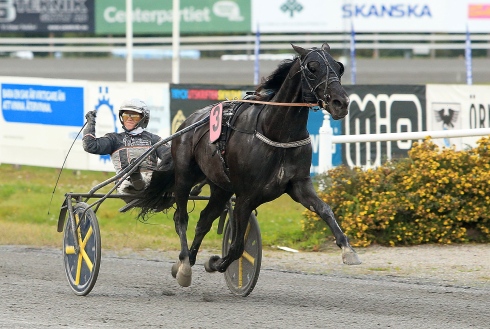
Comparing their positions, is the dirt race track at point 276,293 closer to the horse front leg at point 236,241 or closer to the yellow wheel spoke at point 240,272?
the yellow wheel spoke at point 240,272

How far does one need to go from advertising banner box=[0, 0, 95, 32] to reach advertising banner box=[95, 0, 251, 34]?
55 centimetres

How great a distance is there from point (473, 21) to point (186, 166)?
1587 centimetres

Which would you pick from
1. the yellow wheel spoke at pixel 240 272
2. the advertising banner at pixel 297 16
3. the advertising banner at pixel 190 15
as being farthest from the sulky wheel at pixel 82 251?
the advertising banner at pixel 190 15

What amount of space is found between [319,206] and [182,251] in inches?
58.1

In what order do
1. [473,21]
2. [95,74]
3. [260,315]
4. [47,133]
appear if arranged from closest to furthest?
[260,315]
[47,133]
[473,21]
[95,74]

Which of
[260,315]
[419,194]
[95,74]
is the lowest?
[260,315]

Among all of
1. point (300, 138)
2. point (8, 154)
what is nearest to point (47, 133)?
point (8, 154)

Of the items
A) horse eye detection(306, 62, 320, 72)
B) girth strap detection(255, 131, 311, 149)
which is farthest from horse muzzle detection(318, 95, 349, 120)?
girth strap detection(255, 131, 311, 149)

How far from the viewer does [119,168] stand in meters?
8.45

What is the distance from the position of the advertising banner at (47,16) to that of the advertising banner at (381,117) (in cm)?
1209

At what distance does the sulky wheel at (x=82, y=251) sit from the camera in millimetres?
7688

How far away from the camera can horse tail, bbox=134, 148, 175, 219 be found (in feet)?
27.2

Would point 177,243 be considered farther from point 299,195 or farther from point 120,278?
point 299,195

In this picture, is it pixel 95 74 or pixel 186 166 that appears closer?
pixel 186 166
